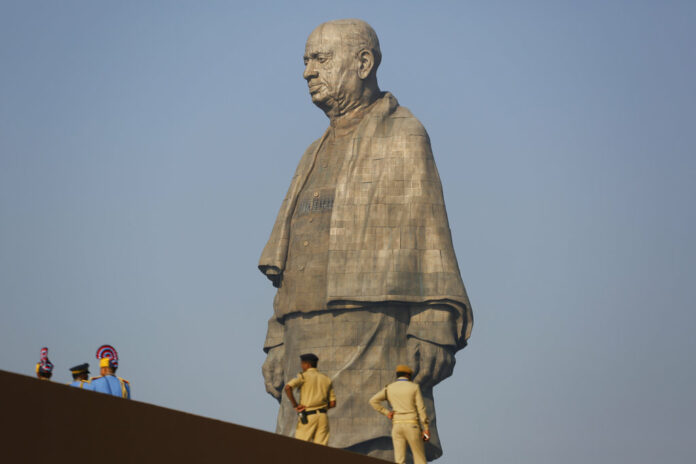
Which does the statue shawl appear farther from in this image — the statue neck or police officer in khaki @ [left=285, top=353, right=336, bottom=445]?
police officer in khaki @ [left=285, top=353, right=336, bottom=445]

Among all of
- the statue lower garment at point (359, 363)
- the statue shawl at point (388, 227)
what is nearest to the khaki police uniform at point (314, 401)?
the statue lower garment at point (359, 363)

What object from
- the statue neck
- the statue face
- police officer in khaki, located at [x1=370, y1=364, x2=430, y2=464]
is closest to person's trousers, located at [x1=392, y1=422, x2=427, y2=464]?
police officer in khaki, located at [x1=370, y1=364, x2=430, y2=464]

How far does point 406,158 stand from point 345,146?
111 cm

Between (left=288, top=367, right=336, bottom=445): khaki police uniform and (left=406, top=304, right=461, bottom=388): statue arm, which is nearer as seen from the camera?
(left=288, top=367, right=336, bottom=445): khaki police uniform

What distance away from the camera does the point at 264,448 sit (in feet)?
36.0

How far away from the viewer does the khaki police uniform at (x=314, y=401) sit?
1374cm

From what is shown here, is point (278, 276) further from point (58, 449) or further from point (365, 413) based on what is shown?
point (58, 449)

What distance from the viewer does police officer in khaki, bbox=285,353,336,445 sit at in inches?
541

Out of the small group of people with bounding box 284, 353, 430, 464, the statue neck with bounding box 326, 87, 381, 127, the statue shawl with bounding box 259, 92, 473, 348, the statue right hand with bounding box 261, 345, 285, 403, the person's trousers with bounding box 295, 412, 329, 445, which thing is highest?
the statue neck with bounding box 326, 87, 381, 127

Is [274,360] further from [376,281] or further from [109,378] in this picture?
[109,378]

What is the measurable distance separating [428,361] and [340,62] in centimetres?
512

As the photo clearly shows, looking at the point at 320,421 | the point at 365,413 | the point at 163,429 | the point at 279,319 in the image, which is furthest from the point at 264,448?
the point at 279,319

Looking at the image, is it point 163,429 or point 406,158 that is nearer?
point 163,429

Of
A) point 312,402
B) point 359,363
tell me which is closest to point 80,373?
point 312,402
